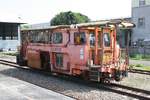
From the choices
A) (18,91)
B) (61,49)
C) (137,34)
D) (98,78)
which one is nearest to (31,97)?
(18,91)

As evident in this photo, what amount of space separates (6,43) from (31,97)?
39751 millimetres

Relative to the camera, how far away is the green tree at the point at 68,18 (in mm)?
53412

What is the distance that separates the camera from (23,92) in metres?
13.5

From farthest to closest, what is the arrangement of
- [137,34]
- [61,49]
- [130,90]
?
[137,34] < [61,49] < [130,90]

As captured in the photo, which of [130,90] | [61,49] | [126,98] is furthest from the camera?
[61,49]

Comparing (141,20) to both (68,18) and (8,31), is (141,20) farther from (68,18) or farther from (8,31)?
(8,31)

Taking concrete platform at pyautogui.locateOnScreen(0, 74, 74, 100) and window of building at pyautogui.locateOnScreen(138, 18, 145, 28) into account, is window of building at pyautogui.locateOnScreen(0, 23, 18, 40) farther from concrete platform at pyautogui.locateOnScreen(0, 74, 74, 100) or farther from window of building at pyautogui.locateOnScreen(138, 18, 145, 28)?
concrete platform at pyautogui.locateOnScreen(0, 74, 74, 100)

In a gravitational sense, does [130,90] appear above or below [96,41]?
below

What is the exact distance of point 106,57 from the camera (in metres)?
15.0

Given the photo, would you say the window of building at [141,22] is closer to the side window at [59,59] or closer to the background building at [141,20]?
the background building at [141,20]

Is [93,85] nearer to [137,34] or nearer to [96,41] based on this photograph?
[96,41]

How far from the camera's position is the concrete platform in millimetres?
12531

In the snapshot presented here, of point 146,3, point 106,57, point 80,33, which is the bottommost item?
point 106,57

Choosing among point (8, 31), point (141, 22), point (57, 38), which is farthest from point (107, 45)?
point (8, 31)
